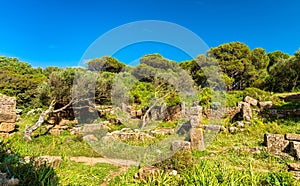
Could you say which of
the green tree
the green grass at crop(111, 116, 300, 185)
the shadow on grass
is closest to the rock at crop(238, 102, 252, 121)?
the green grass at crop(111, 116, 300, 185)

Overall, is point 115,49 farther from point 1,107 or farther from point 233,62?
point 233,62

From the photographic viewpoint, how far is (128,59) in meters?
8.37

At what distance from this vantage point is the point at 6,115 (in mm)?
8156

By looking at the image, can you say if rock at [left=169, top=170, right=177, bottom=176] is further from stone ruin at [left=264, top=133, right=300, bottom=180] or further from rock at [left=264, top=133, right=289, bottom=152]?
rock at [left=264, top=133, right=289, bottom=152]

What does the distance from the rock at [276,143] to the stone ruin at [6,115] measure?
9.39 metres

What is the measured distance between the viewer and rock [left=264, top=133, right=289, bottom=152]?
6707mm

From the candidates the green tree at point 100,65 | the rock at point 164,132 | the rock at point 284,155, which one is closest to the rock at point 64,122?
the green tree at point 100,65

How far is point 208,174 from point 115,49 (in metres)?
5.47

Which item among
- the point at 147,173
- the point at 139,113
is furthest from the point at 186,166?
the point at 139,113

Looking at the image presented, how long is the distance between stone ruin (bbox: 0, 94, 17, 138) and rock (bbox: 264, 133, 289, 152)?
939 centimetres

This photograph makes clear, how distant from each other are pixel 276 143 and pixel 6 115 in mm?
9974

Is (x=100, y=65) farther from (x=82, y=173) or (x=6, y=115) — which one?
(x=82, y=173)

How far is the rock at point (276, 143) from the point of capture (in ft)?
22.0

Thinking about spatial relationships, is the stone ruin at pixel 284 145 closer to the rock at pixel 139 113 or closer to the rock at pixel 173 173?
the rock at pixel 173 173
